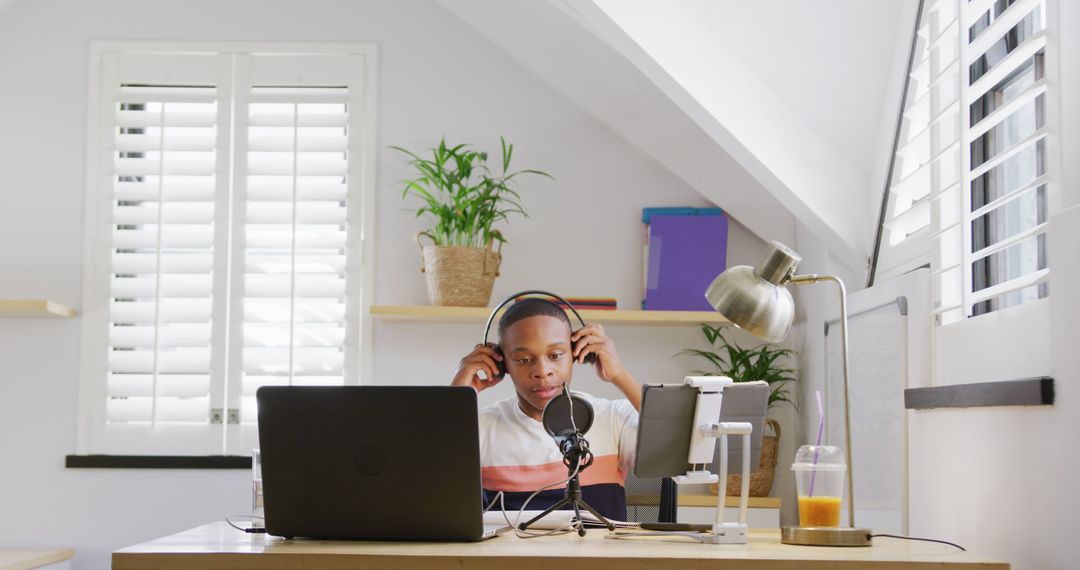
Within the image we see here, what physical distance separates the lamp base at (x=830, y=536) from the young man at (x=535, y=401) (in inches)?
27.9

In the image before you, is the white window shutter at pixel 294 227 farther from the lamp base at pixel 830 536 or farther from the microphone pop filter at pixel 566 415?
the lamp base at pixel 830 536

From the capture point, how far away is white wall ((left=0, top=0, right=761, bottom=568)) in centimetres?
387

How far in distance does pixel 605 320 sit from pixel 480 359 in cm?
118

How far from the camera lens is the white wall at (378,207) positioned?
3.87 meters

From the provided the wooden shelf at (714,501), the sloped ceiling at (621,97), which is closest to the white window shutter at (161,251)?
the sloped ceiling at (621,97)

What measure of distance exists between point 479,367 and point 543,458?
256 mm

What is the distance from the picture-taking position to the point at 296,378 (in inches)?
154

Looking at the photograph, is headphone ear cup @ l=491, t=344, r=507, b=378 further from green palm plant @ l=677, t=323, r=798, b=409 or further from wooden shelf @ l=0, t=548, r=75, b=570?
wooden shelf @ l=0, t=548, r=75, b=570

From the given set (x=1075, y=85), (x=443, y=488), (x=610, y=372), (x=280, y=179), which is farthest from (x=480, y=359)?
(x=280, y=179)

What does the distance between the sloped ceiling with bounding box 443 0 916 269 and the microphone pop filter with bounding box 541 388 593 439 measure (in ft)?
4.01

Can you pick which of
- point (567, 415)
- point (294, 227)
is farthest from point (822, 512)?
point (294, 227)

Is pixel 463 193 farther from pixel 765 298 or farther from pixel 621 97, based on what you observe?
pixel 765 298

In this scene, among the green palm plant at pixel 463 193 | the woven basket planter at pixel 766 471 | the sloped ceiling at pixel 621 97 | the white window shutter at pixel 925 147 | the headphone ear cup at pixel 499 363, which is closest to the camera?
the white window shutter at pixel 925 147

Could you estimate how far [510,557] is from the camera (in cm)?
164
